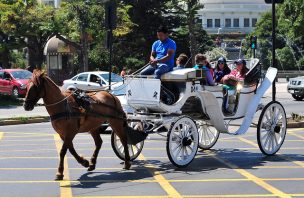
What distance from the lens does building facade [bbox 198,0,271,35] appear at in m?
126

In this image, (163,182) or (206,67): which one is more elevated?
(206,67)

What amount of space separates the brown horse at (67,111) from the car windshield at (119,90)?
0.73 m

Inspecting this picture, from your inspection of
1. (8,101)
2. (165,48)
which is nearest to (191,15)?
(8,101)

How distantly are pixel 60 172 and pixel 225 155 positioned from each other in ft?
13.4

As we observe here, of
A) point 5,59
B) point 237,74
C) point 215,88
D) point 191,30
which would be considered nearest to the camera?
point 215,88

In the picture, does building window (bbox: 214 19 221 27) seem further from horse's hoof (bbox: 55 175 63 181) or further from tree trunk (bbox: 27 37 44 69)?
horse's hoof (bbox: 55 175 63 181)

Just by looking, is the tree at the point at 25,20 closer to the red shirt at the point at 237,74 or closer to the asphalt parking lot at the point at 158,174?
the asphalt parking lot at the point at 158,174

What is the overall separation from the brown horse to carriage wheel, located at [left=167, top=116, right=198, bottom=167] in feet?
2.83

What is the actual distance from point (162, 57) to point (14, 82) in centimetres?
2491

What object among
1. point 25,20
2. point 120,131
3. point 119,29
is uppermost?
point 25,20

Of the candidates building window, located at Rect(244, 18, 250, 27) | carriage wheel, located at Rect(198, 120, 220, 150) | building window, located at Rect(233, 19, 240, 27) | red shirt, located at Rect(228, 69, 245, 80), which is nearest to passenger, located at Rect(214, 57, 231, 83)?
red shirt, located at Rect(228, 69, 245, 80)

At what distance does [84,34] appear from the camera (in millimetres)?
41188

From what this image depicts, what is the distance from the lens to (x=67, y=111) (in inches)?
412

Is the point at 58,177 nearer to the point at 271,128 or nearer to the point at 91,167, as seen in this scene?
the point at 91,167
